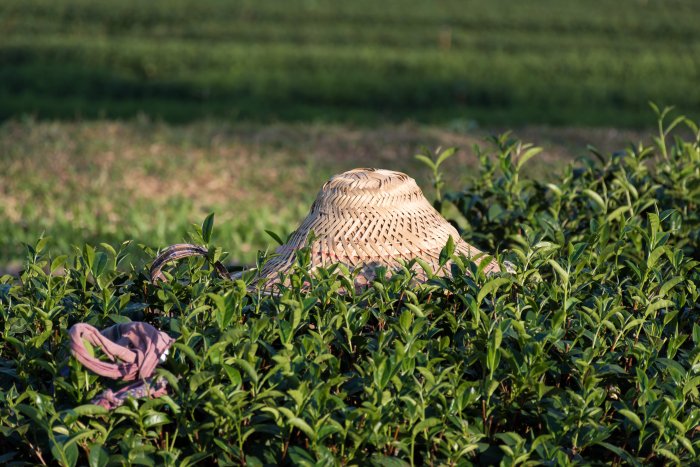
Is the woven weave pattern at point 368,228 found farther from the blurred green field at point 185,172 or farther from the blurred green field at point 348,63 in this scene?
the blurred green field at point 348,63

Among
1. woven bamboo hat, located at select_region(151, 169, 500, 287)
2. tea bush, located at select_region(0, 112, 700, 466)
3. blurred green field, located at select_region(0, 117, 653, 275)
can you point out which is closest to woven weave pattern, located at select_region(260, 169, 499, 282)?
woven bamboo hat, located at select_region(151, 169, 500, 287)

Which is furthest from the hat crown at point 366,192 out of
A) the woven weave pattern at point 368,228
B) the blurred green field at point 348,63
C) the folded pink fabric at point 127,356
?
the blurred green field at point 348,63

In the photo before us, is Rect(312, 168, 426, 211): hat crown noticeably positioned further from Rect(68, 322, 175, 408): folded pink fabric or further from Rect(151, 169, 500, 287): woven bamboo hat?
Rect(68, 322, 175, 408): folded pink fabric

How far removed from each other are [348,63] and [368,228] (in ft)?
44.2

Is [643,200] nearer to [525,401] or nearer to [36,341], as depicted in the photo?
[525,401]

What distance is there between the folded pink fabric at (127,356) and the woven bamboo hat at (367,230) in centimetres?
52

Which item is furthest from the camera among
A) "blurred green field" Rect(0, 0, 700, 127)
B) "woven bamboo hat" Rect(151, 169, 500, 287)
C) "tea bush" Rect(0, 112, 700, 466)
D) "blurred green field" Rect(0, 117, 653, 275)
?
"blurred green field" Rect(0, 0, 700, 127)

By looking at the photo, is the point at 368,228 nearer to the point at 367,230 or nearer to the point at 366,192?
the point at 367,230

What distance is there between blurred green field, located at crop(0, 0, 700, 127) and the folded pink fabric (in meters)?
9.00

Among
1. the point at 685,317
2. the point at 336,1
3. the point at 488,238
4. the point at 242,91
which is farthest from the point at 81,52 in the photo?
the point at 685,317

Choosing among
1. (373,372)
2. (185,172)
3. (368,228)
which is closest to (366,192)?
(368,228)

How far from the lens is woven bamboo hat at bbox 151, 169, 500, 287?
266 cm

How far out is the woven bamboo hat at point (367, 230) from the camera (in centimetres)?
266

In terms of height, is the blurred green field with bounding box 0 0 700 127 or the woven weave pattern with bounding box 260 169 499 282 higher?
the woven weave pattern with bounding box 260 169 499 282
